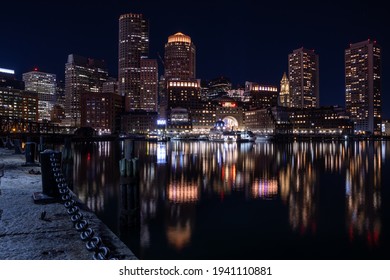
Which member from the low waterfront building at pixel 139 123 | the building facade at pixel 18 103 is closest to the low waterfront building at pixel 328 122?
the low waterfront building at pixel 139 123

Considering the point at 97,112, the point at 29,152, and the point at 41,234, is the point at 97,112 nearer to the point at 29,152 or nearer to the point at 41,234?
the point at 29,152

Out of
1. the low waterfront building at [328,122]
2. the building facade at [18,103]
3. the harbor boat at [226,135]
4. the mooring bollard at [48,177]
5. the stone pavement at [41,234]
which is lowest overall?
the stone pavement at [41,234]

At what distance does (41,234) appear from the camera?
8.66 m

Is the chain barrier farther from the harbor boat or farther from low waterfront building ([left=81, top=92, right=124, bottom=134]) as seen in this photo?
low waterfront building ([left=81, top=92, right=124, bottom=134])

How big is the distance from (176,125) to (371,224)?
17601 centimetres

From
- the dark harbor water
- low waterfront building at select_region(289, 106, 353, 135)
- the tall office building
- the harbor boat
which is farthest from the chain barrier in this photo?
low waterfront building at select_region(289, 106, 353, 135)

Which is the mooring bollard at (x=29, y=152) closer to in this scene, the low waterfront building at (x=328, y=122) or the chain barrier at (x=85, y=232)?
the chain barrier at (x=85, y=232)

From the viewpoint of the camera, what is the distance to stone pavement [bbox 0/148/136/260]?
24.4 ft

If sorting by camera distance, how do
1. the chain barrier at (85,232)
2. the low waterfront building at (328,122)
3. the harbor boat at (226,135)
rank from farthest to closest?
the low waterfront building at (328,122), the harbor boat at (226,135), the chain barrier at (85,232)

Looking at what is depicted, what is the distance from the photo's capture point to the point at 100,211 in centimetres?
1744

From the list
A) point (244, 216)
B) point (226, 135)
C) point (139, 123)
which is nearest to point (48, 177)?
point (244, 216)

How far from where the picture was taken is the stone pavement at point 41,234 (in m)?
7.44

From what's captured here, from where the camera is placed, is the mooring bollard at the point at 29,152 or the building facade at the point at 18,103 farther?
the building facade at the point at 18,103
